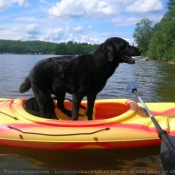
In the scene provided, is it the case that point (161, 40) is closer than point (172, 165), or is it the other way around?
point (172, 165)

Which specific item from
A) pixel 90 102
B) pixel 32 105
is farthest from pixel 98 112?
pixel 32 105

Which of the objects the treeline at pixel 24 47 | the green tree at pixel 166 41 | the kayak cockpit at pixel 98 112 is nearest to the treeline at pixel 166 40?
the green tree at pixel 166 41

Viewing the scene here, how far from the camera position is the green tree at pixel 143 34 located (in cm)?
6694

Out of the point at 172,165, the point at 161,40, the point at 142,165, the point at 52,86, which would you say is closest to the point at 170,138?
the point at 172,165

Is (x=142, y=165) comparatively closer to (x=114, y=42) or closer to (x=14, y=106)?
(x=114, y=42)

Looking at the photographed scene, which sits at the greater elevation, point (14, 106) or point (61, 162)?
point (14, 106)

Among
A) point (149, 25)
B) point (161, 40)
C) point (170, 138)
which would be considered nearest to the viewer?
point (170, 138)

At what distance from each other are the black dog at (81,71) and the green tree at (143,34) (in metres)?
63.8

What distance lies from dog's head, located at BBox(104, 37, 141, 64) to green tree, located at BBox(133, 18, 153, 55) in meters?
63.8

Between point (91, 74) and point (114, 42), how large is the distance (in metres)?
0.64

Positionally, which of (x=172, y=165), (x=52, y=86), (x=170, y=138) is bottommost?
(x=172, y=165)

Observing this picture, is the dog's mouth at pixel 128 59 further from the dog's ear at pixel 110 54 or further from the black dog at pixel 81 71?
the dog's ear at pixel 110 54

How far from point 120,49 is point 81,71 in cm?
73

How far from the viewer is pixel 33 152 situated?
460 centimetres
